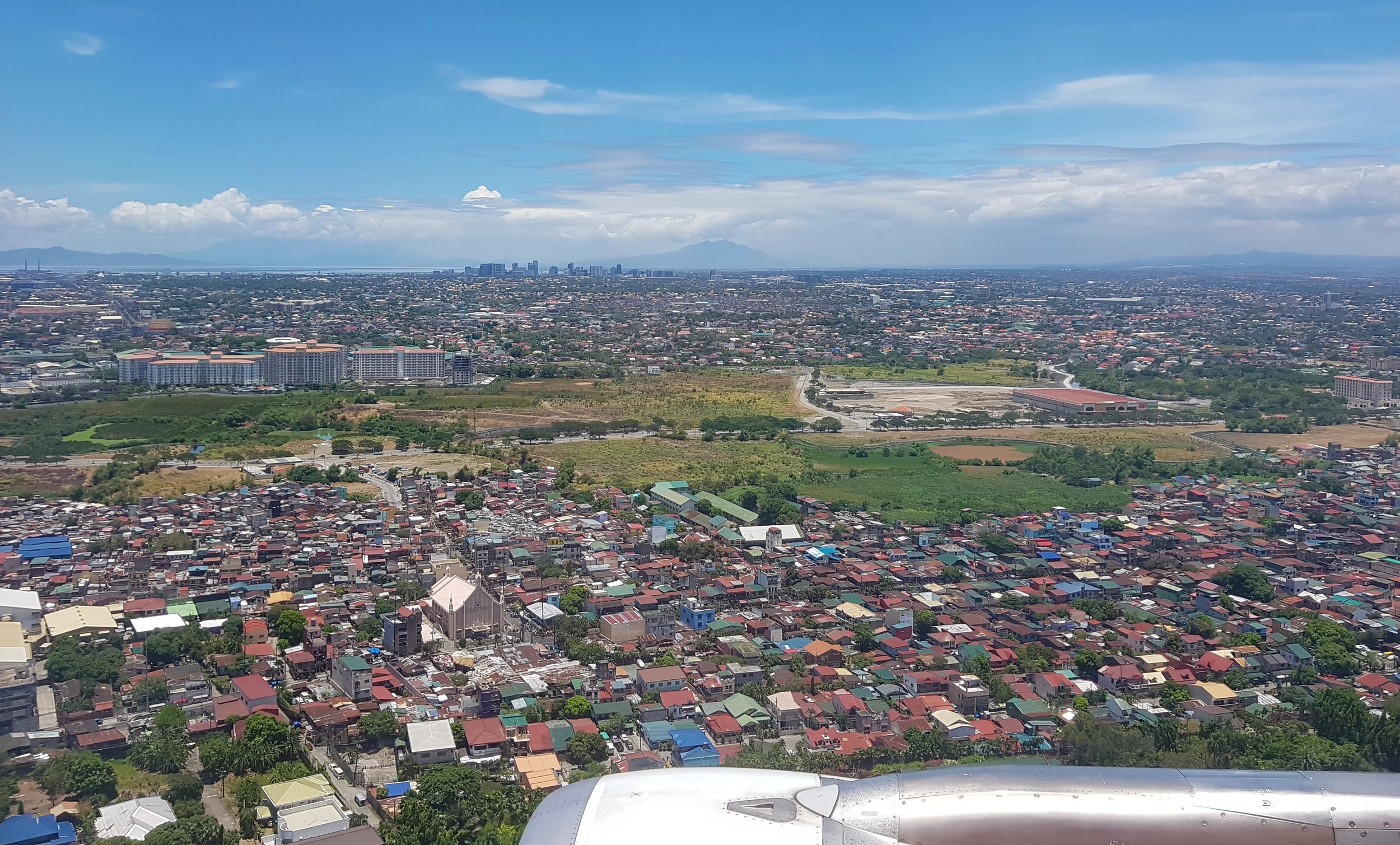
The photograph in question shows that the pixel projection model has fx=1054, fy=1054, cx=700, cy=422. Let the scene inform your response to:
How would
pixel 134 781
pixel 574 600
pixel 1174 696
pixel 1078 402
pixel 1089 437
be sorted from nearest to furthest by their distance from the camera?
pixel 134 781 → pixel 1174 696 → pixel 574 600 → pixel 1089 437 → pixel 1078 402

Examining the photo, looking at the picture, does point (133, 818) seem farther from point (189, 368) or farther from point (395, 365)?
point (395, 365)

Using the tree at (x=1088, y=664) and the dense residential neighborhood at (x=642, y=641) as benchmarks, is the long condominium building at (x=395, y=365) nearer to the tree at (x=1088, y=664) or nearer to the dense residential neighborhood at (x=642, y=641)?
the dense residential neighborhood at (x=642, y=641)

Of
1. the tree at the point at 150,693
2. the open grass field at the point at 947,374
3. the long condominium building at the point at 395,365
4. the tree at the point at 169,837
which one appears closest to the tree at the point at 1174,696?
the tree at the point at 169,837

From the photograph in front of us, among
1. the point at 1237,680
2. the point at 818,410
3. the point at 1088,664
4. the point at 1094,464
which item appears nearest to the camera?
the point at 1237,680

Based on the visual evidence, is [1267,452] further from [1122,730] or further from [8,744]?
[8,744]

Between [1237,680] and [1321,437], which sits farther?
[1321,437]

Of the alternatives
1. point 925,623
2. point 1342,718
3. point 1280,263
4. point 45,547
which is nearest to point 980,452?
point 925,623
